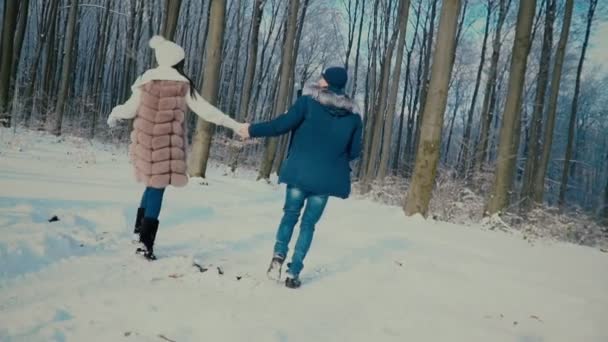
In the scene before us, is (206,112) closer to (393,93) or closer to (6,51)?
(6,51)

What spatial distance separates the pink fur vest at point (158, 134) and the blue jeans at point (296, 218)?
1.03 metres

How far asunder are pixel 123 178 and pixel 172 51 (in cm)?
472

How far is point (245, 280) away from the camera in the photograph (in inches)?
136

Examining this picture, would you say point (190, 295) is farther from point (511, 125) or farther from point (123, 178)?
point (511, 125)

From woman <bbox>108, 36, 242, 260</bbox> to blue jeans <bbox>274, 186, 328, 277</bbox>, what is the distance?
98 centimetres

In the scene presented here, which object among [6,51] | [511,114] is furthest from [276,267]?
[6,51]

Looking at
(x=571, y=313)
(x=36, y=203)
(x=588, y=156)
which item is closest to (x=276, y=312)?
(x=571, y=313)

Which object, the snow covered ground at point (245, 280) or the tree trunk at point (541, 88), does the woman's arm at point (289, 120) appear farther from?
the tree trunk at point (541, 88)

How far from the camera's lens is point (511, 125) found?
32.8 ft

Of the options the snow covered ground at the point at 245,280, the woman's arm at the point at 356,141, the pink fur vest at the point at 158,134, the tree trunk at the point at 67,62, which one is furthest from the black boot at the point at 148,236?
the tree trunk at the point at 67,62

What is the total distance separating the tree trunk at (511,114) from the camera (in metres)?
9.68

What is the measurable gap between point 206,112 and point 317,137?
1.12 metres

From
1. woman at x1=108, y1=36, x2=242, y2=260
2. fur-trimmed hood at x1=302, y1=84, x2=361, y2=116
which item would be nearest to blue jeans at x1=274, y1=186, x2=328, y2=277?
fur-trimmed hood at x1=302, y1=84, x2=361, y2=116

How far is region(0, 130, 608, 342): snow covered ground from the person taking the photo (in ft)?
8.20
